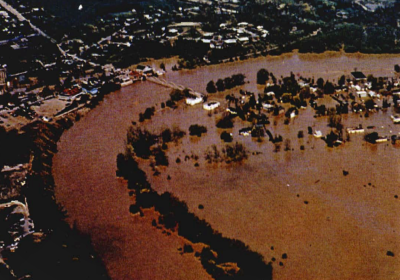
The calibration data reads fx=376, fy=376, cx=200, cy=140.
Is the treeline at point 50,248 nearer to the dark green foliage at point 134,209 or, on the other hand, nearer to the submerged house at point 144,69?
the dark green foliage at point 134,209

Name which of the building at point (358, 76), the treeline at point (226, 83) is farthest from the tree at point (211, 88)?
the building at point (358, 76)

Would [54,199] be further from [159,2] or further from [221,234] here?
[159,2]

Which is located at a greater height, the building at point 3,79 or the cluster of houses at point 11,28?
the cluster of houses at point 11,28

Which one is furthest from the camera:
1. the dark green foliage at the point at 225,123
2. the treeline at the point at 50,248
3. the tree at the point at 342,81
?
the tree at the point at 342,81

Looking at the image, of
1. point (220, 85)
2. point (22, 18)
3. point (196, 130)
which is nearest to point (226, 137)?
point (196, 130)

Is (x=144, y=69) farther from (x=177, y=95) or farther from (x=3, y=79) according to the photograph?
(x=3, y=79)

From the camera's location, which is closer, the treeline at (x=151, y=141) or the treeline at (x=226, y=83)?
the treeline at (x=151, y=141)

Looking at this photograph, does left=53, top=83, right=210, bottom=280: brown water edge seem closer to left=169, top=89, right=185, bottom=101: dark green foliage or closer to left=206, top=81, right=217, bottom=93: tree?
left=169, top=89, right=185, bottom=101: dark green foliage

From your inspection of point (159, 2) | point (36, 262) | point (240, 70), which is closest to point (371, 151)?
point (240, 70)
